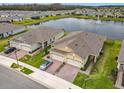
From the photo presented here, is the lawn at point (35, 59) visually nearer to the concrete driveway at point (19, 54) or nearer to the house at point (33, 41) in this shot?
the concrete driveway at point (19, 54)

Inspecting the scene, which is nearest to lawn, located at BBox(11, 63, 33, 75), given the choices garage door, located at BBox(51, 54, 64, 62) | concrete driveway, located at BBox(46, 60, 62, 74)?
concrete driveway, located at BBox(46, 60, 62, 74)

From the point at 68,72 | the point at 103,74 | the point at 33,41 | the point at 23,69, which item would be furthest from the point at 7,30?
the point at 103,74

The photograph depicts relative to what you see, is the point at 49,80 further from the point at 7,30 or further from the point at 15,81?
the point at 7,30

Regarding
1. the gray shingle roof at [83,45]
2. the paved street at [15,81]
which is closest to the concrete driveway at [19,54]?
the paved street at [15,81]

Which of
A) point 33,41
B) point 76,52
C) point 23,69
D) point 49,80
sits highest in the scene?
point 33,41

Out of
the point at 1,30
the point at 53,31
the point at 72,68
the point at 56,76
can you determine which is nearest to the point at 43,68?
the point at 56,76
